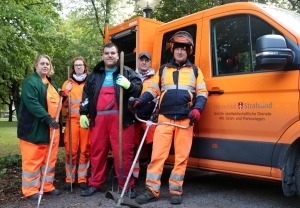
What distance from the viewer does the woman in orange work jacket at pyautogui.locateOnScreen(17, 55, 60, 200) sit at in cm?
473

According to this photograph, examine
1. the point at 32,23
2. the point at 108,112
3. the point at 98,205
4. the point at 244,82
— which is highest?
the point at 32,23

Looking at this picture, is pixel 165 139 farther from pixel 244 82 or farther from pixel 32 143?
pixel 32 143

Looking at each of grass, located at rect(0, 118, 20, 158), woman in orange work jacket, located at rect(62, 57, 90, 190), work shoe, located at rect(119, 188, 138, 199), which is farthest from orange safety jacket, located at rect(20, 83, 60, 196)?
grass, located at rect(0, 118, 20, 158)

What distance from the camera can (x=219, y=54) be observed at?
4.48 m

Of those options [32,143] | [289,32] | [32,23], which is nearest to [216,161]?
[289,32]

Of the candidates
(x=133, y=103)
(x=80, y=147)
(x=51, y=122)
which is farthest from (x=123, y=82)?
(x=80, y=147)

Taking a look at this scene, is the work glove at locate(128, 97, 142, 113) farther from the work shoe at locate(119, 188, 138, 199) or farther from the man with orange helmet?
the work shoe at locate(119, 188, 138, 199)

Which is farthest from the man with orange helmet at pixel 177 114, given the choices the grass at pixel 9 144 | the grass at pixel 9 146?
the grass at pixel 9 144

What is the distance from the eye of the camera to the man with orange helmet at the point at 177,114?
4297 millimetres

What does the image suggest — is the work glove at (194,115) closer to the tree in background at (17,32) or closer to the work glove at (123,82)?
the work glove at (123,82)

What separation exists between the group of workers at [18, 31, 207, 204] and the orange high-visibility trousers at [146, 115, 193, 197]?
0.01 meters

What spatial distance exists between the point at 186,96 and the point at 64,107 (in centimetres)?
218

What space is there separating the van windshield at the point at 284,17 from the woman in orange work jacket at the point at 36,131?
2.92 meters

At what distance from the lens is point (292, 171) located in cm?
372
